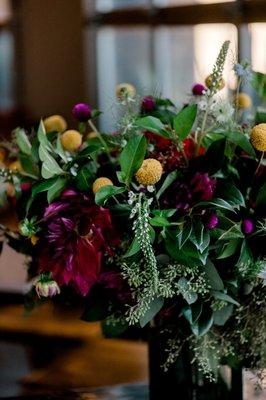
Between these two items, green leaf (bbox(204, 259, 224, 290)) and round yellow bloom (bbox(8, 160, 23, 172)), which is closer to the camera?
green leaf (bbox(204, 259, 224, 290))

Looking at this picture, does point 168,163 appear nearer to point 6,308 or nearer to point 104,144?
point 104,144

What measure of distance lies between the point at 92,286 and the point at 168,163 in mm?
173

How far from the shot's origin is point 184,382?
864 millimetres

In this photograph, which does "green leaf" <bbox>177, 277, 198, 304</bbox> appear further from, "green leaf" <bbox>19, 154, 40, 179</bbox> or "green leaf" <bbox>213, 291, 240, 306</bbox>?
"green leaf" <bbox>19, 154, 40, 179</bbox>

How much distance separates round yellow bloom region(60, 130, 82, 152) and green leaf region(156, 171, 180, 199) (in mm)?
156

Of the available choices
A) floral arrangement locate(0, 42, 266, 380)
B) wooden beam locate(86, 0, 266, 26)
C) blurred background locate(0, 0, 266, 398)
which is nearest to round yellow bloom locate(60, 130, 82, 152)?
floral arrangement locate(0, 42, 266, 380)

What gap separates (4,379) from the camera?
1.17 m

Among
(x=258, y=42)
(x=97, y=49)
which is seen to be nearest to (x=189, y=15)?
(x=258, y=42)

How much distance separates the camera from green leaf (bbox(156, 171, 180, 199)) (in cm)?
77

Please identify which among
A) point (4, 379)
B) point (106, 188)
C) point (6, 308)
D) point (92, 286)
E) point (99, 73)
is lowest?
point (6, 308)

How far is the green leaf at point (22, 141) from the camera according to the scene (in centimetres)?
90

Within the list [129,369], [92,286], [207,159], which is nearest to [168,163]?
[207,159]

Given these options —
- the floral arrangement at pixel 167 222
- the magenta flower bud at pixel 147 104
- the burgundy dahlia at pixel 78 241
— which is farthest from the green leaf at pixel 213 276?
the magenta flower bud at pixel 147 104

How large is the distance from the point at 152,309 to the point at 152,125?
0.66 ft
